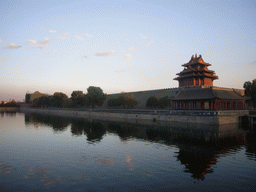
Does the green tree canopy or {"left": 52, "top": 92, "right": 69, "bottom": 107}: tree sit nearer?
{"left": 52, "top": 92, "right": 69, "bottom": 107}: tree

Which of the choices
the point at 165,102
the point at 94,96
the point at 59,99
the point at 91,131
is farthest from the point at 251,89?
the point at 59,99

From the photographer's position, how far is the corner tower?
67.3 m

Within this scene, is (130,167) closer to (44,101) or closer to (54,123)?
(54,123)

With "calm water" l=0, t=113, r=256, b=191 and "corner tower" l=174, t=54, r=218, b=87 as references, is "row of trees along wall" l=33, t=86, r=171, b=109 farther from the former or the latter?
"calm water" l=0, t=113, r=256, b=191

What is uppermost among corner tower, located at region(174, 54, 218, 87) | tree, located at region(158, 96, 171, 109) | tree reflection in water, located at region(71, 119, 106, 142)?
corner tower, located at region(174, 54, 218, 87)

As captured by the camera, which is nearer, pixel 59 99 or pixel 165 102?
pixel 165 102

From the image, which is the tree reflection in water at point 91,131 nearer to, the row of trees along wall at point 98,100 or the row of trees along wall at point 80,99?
the row of trees along wall at point 98,100

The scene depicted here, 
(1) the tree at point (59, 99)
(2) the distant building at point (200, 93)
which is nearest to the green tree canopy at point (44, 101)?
(1) the tree at point (59, 99)

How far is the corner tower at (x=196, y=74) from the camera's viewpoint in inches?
2650

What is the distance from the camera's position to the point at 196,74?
2660 inches

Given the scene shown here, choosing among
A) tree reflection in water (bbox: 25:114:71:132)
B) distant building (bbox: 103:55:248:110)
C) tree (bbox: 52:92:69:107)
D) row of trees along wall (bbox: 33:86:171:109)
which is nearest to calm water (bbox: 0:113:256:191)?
tree reflection in water (bbox: 25:114:71:132)

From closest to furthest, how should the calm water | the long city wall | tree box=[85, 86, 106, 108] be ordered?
the calm water < the long city wall < tree box=[85, 86, 106, 108]

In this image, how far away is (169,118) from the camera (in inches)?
1823

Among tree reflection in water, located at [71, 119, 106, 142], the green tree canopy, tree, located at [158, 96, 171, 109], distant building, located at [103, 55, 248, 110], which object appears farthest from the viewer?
the green tree canopy
